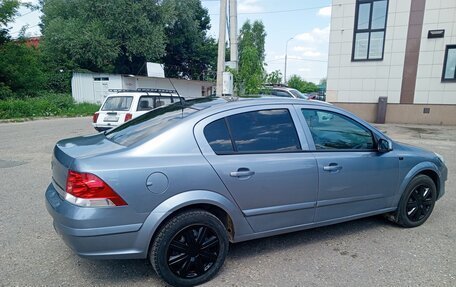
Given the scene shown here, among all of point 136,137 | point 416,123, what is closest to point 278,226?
point 136,137

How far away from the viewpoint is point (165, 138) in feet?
8.57

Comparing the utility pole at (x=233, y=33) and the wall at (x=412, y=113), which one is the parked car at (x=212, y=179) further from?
the wall at (x=412, y=113)

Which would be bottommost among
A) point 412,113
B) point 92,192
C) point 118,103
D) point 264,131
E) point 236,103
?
point 412,113

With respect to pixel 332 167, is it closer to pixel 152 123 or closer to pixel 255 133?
pixel 255 133

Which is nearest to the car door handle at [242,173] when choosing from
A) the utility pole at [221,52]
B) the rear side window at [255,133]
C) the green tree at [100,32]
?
the rear side window at [255,133]

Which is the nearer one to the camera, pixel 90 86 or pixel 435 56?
pixel 435 56

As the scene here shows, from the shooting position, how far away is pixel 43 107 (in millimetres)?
17531

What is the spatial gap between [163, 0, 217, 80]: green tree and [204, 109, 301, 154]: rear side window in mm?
28283

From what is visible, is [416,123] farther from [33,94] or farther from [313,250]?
[33,94]

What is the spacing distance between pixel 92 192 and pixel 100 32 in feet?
81.0

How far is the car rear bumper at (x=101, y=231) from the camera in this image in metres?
2.33

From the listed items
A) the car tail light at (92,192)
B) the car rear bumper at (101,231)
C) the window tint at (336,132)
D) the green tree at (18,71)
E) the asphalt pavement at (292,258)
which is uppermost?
the green tree at (18,71)

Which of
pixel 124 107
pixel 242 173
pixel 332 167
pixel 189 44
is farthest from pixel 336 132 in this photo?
pixel 189 44

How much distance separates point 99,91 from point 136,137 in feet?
77.0
